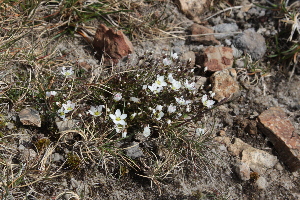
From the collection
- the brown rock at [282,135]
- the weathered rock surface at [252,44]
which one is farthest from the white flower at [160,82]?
the weathered rock surface at [252,44]

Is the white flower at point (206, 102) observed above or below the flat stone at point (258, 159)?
above

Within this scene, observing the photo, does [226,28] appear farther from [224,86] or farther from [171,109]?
[171,109]

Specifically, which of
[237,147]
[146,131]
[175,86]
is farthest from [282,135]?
[146,131]

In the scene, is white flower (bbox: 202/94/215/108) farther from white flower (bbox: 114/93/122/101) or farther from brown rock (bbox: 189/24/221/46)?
brown rock (bbox: 189/24/221/46)

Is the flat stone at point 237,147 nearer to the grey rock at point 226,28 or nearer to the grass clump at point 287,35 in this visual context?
the grass clump at point 287,35

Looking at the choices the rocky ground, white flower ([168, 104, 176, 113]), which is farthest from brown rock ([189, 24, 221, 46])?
white flower ([168, 104, 176, 113])
